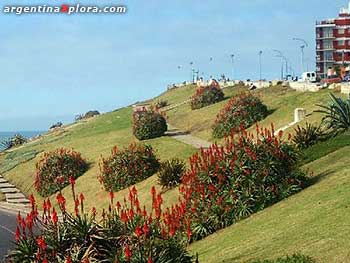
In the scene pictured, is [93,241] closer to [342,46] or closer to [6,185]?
[6,185]

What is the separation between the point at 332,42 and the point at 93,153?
234ft

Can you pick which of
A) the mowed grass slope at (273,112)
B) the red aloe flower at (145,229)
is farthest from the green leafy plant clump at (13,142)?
the red aloe flower at (145,229)

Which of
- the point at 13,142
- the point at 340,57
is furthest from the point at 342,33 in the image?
the point at 13,142

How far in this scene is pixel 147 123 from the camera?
47.0 meters

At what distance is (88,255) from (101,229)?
40.4 inches

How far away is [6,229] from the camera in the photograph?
32094mm

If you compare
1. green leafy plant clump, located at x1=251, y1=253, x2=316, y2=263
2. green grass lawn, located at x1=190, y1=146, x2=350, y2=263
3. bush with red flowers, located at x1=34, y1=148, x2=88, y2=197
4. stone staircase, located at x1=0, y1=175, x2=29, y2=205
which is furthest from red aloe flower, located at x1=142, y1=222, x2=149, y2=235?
stone staircase, located at x1=0, y1=175, x2=29, y2=205

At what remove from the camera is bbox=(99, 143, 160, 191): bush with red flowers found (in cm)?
3575

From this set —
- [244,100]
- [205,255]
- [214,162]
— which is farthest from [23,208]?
[205,255]

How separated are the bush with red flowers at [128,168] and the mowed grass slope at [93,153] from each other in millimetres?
751

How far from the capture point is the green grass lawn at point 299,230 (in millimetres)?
14125

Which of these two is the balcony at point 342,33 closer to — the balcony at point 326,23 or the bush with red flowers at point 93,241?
the balcony at point 326,23

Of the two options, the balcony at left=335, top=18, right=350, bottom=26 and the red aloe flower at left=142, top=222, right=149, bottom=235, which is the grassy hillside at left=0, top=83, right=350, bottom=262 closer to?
the red aloe flower at left=142, top=222, right=149, bottom=235

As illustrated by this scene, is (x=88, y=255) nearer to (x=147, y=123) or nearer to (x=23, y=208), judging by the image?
(x=23, y=208)
